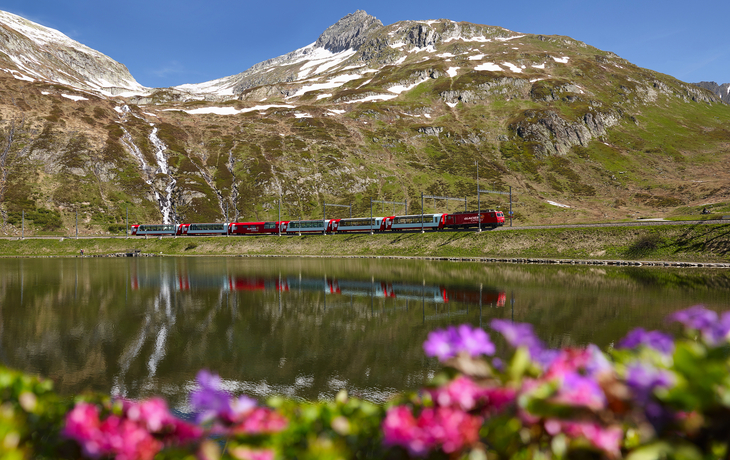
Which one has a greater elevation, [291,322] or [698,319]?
[698,319]

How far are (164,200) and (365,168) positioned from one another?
7397cm

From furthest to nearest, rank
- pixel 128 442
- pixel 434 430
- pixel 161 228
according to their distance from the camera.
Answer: pixel 161 228
pixel 128 442
pixel 434 430

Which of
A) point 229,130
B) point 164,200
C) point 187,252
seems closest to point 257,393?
point 187,252

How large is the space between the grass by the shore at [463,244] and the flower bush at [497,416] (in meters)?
51.7

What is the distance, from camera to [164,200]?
12525cm

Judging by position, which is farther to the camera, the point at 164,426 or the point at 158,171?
the point at 158,171

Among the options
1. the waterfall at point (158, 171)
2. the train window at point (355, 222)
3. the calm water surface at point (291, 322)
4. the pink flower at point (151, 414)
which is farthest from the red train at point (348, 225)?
the pink flower at point (151, 414)

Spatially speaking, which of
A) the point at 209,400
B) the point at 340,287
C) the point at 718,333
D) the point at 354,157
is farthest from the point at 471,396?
the point at 354,157

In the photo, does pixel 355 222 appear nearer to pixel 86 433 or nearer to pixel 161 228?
pixel 161 228

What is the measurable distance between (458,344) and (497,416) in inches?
16.6

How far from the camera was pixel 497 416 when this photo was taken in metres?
1.81

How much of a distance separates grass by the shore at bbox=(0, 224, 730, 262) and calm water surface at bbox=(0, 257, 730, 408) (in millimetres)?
11836

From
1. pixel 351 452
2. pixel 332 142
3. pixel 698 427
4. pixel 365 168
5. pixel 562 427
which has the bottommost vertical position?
pixel 351 452

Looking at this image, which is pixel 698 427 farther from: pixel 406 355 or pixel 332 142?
pixel 332 142
